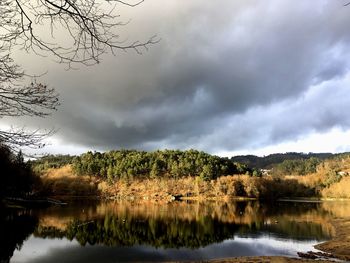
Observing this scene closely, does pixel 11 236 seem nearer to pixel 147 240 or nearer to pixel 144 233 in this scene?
pixel 147 240

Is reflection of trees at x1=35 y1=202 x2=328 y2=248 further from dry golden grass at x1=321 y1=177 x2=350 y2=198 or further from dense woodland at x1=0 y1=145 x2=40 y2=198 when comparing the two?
dry golden grass at x1=321 y1=177 x2=350 y2=198

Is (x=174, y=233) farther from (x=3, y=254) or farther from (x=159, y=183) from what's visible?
(x=159, y=183)

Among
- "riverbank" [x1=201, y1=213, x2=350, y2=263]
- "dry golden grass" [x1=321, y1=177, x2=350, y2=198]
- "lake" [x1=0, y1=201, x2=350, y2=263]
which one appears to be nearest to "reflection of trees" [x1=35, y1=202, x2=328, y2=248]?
"lake" [x1=0, y1=201, x2=350, y2=263]

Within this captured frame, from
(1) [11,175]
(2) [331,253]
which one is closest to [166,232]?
(2) [331,253]

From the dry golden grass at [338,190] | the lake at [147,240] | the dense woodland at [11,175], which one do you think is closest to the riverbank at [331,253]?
the lake at [147,240]

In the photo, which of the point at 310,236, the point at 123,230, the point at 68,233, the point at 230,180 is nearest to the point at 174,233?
the point at 123,230

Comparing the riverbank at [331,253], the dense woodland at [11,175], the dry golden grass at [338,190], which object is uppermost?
the dry golden grass at [338,190]

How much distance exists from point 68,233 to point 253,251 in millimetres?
26529

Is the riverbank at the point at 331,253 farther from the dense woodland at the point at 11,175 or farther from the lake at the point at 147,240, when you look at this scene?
the dense woodland at the point at 11,175

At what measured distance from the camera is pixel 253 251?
39.6m

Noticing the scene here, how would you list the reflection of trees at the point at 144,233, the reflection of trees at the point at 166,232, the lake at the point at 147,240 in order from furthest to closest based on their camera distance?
the reflection of trees at the point at 166,232 → the reflection of trees at the point at 144,233 → the lake at the point at 147,240

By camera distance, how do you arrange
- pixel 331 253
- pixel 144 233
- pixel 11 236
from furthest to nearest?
pixel 144 233, pixel 11 236, pixel 331 253

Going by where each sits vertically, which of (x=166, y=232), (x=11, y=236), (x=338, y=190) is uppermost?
(x=338, y=190)

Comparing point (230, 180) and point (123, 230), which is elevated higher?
point (230, 180)
